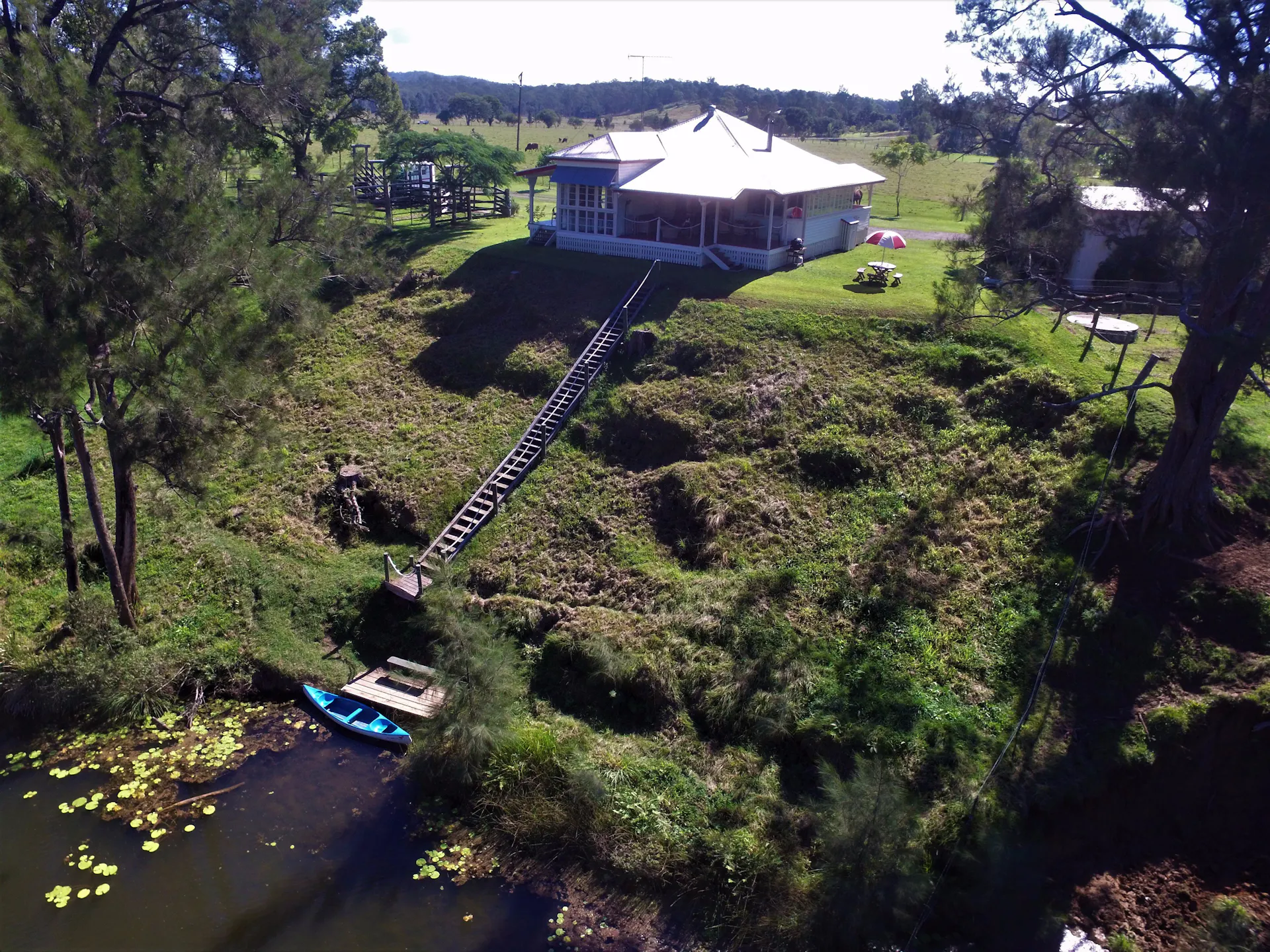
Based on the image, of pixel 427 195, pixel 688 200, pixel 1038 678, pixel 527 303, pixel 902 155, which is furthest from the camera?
pixel 902 155

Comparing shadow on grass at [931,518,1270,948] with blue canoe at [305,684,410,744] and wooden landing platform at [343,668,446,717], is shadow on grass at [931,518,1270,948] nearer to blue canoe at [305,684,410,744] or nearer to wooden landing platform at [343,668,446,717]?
wooden landing platform at [343,668,446,717]

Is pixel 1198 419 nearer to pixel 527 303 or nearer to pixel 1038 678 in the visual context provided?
pixel 1038 678

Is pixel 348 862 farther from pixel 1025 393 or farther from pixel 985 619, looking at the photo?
pixel 1025 393

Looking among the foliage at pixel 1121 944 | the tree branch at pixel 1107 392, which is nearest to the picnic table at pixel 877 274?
the tree branch at pixel 1107 392

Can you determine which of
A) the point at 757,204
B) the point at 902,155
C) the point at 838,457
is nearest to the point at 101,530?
the point at 838,457

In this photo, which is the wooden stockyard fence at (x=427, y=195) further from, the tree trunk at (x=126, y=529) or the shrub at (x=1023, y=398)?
the shrub at (x=1023, y=398)

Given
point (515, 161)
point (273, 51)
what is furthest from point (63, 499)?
point (515, 161)

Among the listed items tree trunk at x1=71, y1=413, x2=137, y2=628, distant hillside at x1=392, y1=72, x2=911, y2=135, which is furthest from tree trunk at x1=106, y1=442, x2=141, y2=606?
distant hillside at x1=392, y1=72, x2=911, y2=135
